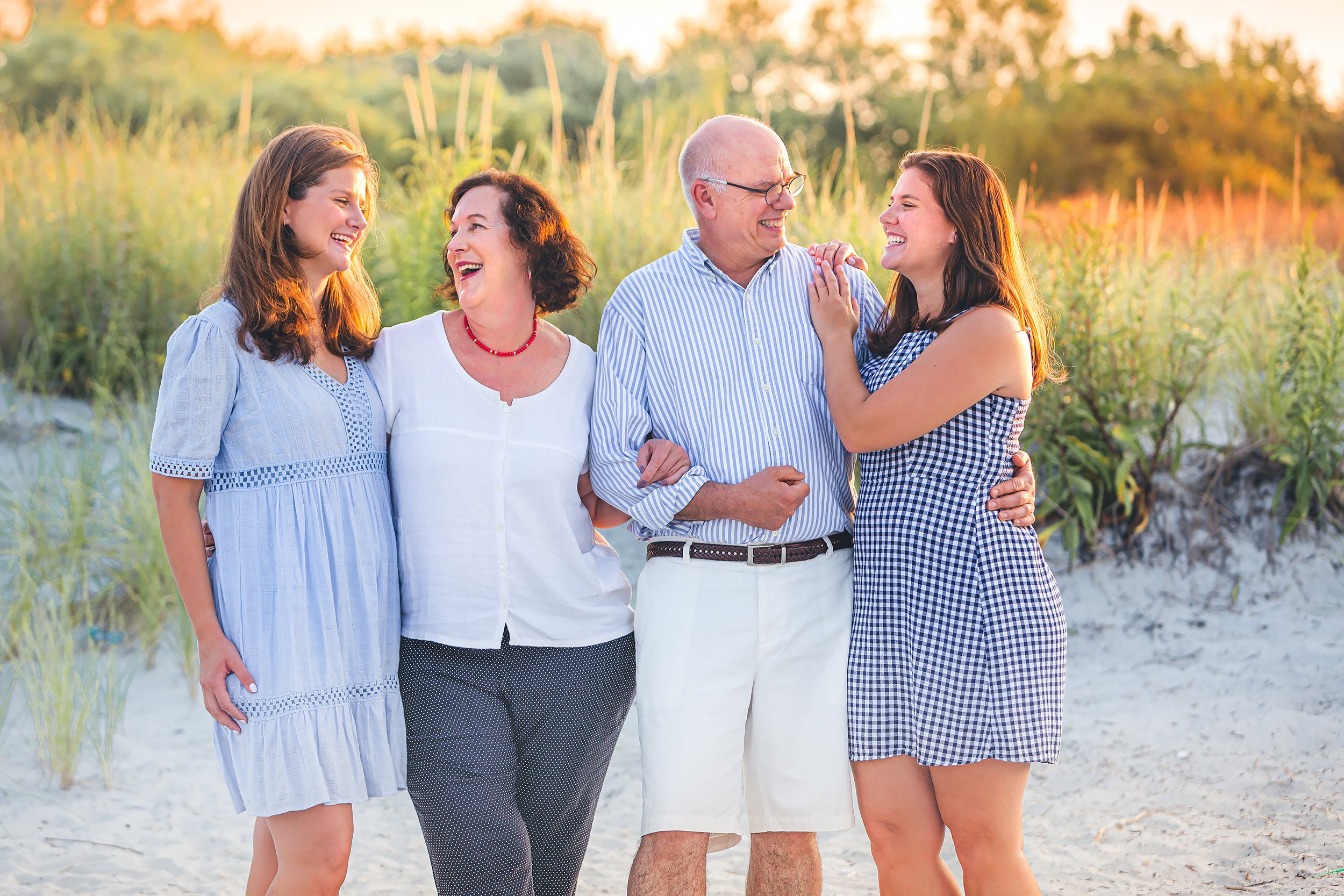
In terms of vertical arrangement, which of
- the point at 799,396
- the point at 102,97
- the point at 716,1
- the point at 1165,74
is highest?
the point at 716,1

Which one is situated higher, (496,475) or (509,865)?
(496,475)

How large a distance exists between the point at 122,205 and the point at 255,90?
10.7 meters

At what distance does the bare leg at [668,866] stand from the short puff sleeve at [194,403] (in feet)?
4.74

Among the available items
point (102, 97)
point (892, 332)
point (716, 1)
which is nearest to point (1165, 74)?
point (716, 1)

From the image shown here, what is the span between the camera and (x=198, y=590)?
251cm

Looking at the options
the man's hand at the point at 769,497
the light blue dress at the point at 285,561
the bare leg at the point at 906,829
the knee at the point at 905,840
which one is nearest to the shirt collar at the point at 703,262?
the man's hand at the point at 769,497

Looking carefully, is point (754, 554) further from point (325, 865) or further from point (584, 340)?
point (584, 340)

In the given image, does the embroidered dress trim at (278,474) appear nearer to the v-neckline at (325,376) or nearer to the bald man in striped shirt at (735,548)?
the v-neckline at (325,376)

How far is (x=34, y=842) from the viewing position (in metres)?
3.93

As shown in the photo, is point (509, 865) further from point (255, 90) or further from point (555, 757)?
point (255, 90)

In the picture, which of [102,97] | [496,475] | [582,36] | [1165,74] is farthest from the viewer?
[582,36]

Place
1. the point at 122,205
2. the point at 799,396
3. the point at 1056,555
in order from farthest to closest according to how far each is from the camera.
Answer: the point at 122,205 → the point at 1056,555 → the point at 799,396

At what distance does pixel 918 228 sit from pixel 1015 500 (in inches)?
28.1

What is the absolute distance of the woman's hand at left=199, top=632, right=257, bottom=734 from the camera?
8.14ft
